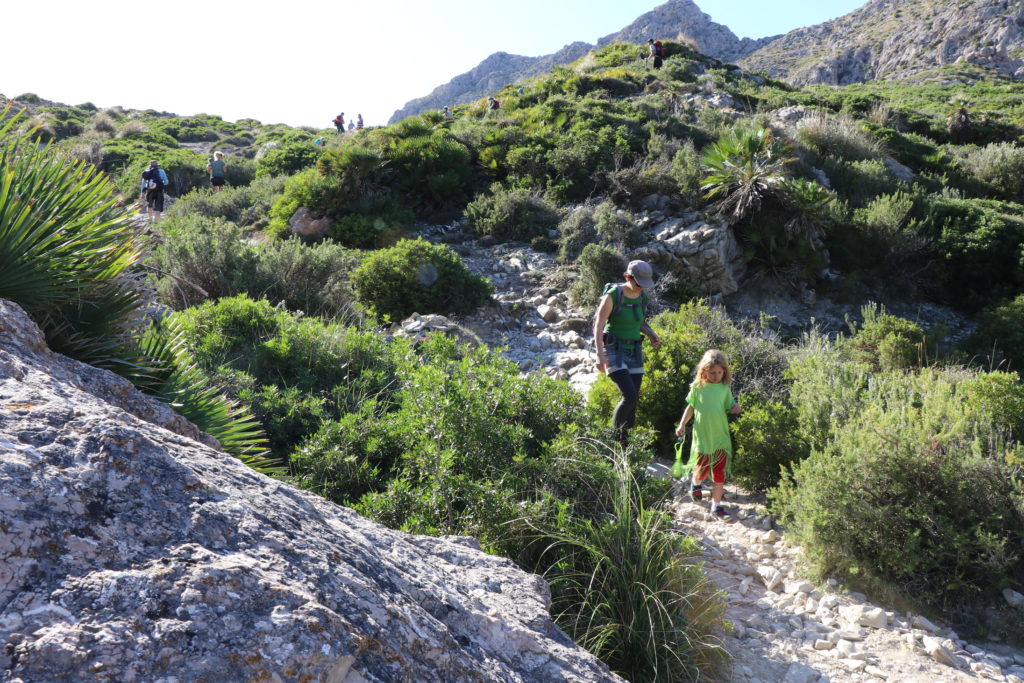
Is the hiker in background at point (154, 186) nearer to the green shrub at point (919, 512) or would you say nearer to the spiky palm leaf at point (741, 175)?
the spiky palm leaf at point (741, 175)

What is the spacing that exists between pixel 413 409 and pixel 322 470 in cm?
69

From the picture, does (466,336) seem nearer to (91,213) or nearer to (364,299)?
(364,299)

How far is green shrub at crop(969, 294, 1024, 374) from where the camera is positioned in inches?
368

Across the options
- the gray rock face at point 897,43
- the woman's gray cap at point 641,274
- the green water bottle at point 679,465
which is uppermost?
the gray rock face at point 897,43

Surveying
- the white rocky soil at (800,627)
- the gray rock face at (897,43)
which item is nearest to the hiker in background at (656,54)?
the white rocky soil at (800,627)

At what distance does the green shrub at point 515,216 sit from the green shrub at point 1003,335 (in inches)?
285

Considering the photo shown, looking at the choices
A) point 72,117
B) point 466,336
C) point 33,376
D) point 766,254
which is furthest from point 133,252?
point 72,117

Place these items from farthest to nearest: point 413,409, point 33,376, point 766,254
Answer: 1. point 766,254
2. point 413,409
3. point 33,376

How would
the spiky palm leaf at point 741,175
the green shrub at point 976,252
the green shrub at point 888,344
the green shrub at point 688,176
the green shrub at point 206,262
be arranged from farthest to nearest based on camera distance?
the green shrub at point 688,176
the green shrub at point 976,252
the spiky palm leaf at point 741,175
the green shrub at point 206,262
the green shrub at point 888,344

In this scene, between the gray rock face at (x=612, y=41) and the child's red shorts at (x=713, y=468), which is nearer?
the child's red shorts at (x=713, y=468)

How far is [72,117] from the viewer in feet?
99.6

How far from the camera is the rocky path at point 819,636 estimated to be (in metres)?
3.04

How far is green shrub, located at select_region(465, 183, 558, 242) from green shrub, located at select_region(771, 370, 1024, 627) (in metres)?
8.48

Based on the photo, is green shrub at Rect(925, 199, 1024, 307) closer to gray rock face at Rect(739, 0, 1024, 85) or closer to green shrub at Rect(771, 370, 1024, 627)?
green shrub at Rect(771, 370, 1024, 627)
